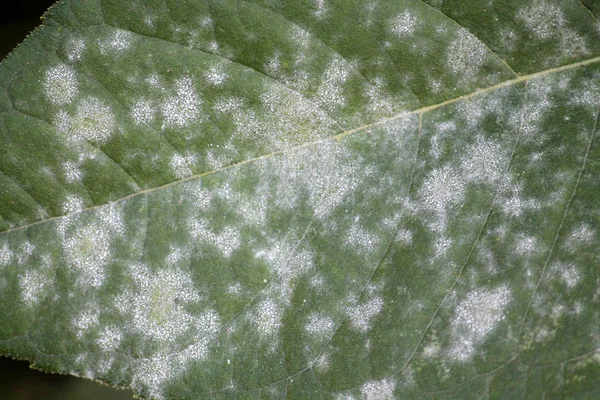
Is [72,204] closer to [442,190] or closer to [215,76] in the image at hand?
[215,76]

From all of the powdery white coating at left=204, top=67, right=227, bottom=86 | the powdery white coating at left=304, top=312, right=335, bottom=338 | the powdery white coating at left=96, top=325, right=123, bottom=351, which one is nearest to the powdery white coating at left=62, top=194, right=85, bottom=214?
the powdery white coating at left=96, top=325, right=123, bottom=351

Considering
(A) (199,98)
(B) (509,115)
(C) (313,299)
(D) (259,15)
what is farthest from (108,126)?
(B) (509,115)

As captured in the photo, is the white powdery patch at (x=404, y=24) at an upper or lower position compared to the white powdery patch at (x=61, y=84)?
upper

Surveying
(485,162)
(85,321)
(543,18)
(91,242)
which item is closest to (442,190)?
(485,162)

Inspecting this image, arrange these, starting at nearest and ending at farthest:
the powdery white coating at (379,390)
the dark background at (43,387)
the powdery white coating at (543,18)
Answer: the powdery white coating at (543,18) < the powdery white coating at (379,390) < the dark background at (43,387)

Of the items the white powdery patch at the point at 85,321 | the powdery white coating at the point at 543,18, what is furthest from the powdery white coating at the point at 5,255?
the powdery white coating at the point at 543,18

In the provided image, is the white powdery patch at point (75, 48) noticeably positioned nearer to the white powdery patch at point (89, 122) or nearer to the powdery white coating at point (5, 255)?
A: the white powdery patch at point (89, 122)
